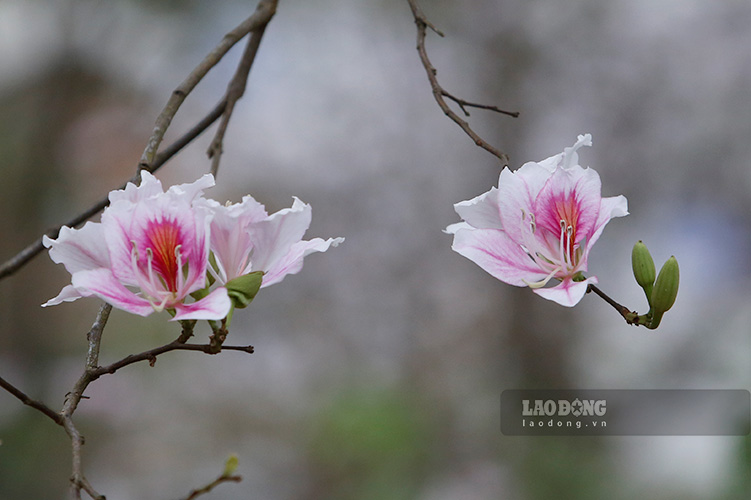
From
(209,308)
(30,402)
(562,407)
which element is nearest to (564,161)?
(209,308)

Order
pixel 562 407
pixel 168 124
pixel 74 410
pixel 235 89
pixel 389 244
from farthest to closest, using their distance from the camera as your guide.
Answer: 1. pixel 389 244
2. pixel 562 407
3. pixel 235 89
4. pixel 168 124
5. pixel 74 410

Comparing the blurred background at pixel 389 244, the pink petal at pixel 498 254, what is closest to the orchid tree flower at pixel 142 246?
the pink petal at pixel 498 254

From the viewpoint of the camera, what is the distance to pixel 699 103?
1903 millimetres

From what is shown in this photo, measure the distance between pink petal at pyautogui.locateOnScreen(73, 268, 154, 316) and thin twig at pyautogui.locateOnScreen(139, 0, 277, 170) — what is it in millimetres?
97

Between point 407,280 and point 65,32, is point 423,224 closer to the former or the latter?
point 407,280

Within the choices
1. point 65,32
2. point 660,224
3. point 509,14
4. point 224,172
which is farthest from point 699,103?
point 65,32

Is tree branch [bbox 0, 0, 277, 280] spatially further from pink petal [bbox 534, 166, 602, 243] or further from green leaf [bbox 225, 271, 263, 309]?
pink petal [bbox 534, 166, 602, 243]

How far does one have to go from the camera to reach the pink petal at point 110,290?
37cm

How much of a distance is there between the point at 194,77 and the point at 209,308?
26 cm

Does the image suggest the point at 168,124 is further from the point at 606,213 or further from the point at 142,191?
the point at 606,213

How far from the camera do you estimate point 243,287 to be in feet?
1.28

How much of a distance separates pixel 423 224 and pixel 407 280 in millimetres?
177

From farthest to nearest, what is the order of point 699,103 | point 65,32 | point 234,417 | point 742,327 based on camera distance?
point 234,417 → point 65,32 → point 699,103 → point 742,327

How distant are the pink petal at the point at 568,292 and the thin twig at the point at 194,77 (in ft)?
0.86
